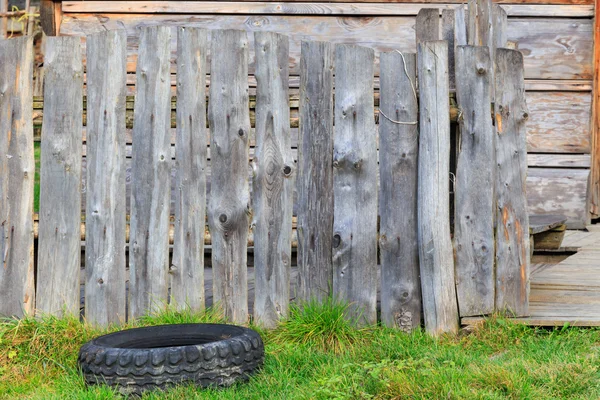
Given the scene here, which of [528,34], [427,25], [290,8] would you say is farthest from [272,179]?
[528,34]

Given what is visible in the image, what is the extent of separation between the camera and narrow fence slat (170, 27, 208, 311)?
414 cm

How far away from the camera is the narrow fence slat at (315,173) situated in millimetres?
4137

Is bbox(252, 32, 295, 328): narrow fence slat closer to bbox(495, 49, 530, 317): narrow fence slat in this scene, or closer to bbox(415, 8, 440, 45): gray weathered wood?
bbox(415, 8, 440, 45): gray weathered wood

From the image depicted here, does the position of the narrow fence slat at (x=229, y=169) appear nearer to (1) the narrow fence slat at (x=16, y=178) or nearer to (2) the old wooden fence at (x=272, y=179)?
(2) the old wooden fence at (x=272, y=179)

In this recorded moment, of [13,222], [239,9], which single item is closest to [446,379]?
[13,222]

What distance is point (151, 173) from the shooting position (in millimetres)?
4152

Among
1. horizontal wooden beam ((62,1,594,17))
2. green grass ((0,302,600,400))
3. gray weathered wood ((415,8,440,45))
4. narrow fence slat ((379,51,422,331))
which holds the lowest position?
green grass ((0,302,600,400))

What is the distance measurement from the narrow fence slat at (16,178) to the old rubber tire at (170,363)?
0.88 meters

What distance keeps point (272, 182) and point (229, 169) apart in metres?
0.23

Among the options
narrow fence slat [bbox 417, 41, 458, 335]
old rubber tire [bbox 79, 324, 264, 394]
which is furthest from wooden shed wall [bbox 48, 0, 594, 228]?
old rubber tire [bbox 79, 324, 264, 394]

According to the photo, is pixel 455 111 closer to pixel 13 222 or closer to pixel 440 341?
pixel 440 341

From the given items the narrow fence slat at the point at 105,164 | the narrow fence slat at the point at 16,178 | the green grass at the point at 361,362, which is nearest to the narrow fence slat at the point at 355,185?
the green grass at the point at 361,362

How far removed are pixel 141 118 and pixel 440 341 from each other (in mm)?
1864

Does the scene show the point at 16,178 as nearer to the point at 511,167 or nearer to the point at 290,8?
the point at 511,167
